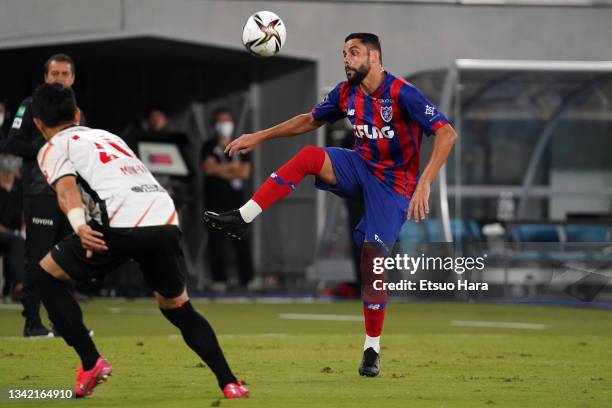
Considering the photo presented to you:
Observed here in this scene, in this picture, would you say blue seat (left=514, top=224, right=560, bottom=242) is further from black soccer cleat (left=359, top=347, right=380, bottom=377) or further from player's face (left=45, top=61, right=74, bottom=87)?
black soccer cleat (left=359, top=347, right=380, bottom=377)

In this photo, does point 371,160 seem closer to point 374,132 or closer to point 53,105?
point 374,132

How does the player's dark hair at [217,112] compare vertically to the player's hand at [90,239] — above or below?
above

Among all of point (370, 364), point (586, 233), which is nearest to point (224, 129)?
point (586, 233)

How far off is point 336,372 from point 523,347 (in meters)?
2.95

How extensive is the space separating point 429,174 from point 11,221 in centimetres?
1001

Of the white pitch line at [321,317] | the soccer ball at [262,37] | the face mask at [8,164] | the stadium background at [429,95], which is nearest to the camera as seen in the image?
the soccer ball at [262,37]

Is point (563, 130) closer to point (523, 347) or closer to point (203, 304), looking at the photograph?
point (203, 304)

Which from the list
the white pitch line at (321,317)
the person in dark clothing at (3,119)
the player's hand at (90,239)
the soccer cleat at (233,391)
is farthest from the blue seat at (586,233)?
the player's hand at (90,239)

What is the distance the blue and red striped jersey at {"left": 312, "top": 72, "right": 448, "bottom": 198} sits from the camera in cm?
1027

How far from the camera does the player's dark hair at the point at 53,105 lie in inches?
336

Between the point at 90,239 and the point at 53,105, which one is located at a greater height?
the point at 53,105

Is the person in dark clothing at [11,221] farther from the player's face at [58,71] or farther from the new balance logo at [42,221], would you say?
the player's face at [58,71]

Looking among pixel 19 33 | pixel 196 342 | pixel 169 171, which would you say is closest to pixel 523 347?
pixel 196 342

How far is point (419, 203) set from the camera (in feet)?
31.9
